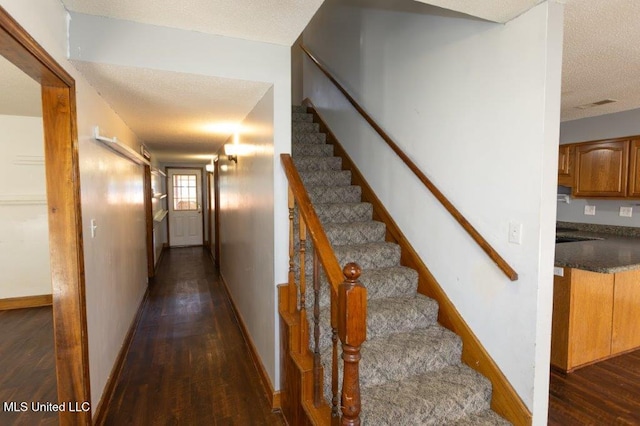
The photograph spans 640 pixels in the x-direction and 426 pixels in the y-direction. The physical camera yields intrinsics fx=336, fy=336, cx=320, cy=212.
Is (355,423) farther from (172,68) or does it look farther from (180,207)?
(180,207)

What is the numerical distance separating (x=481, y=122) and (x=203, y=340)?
3.04 meters

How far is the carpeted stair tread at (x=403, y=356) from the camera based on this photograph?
1.84 meters

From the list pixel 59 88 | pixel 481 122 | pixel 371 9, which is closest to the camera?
pixel 59 88

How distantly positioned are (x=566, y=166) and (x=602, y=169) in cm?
40

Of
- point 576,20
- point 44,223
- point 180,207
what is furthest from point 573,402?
point 180,207

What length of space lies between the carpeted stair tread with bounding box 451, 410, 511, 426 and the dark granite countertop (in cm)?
130

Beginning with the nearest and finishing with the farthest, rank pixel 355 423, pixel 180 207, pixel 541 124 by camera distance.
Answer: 1. pixel 355 423
2. pixel 541 124
3. pixel 180 207

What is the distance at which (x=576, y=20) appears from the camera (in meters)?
1.74

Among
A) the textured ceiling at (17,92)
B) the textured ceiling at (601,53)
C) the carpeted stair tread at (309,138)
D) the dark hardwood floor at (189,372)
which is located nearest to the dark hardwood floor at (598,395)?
the dark hardwood floor at (189,372)

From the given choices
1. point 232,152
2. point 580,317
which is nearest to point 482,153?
point 580,317

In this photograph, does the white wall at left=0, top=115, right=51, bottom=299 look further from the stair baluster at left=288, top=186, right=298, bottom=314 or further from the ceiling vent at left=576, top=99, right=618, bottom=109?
the ceiling vent at left=576, top=99, right=618, bottom=109

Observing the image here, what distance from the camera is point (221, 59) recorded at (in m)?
2.06

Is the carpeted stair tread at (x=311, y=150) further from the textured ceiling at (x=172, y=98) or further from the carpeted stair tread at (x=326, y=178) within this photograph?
the textured ceiling at (x=172, y=98)

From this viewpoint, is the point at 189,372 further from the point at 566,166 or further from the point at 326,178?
the point at 566,166
